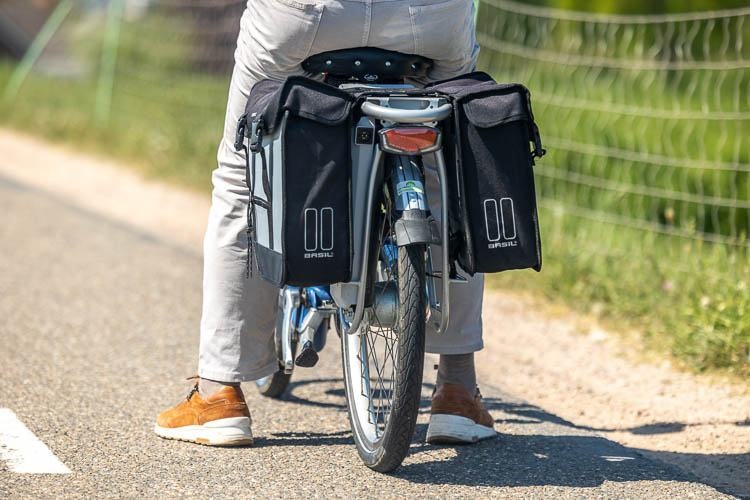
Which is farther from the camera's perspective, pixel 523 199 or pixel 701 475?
pixel 701 475

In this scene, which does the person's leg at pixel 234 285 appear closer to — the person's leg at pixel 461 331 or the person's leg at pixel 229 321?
the person's leg at pixel 229 321

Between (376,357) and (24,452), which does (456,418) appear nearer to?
(376,357)

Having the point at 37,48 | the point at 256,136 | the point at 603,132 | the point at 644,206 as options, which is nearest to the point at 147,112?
the point at 37,48

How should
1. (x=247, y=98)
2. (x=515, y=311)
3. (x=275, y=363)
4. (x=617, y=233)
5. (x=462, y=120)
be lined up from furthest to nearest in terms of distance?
(x=617, y=233)
(x=515, y=311)
(x=275, y=363)
(x=247, y=98)
(x=462, y=120)

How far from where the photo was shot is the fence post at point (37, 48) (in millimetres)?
13109

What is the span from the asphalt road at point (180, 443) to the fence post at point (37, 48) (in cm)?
724

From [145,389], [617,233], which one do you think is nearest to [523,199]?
[145,389]

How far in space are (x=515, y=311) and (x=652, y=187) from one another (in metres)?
1.36

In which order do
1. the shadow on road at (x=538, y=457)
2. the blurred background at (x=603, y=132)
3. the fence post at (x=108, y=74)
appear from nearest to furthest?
the shadow on road at (x=538, y=457)
the blurred background at (x=603, y=132)
the fence post at (x=108, y=74)

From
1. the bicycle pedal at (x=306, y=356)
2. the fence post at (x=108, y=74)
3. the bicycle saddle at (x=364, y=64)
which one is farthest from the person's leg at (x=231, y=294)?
the fence post at (x=108, y=74)

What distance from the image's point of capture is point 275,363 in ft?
13.3

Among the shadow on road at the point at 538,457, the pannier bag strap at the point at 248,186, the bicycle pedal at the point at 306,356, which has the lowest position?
the shadow on road at the point at 538,457

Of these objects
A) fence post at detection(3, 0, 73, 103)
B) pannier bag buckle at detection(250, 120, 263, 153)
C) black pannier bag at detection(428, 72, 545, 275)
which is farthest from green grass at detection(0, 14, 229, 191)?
black pannier bag at detection(428, 72, 545, 275)

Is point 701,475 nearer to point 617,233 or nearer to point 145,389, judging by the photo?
point 145,389
